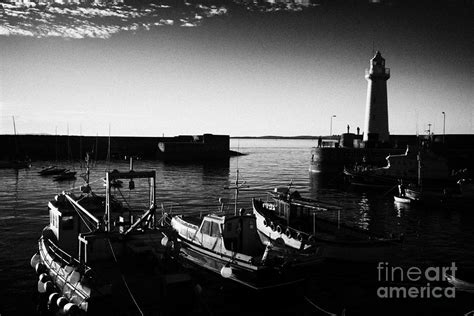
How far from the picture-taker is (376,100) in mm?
90062

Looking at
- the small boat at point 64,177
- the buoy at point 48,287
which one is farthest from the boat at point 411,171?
the buoy at point 48,287

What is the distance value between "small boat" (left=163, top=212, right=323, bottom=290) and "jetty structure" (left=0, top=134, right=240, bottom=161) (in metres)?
108

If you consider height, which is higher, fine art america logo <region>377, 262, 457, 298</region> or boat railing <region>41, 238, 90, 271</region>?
boat railing <region>41, 238, 90, 271</region>

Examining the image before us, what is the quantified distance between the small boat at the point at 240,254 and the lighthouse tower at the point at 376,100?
74.9 m

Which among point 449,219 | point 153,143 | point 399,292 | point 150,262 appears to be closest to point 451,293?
point 399,292

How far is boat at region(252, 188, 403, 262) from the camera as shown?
83.3 ft

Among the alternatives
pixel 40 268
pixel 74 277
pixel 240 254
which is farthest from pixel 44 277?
pixel 240 254

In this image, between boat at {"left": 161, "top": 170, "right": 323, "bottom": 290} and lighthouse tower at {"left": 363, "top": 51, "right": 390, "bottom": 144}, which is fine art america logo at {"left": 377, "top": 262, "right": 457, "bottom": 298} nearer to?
boat at {"left": 161, "top": 170, "right": 323, "bottom": 290}

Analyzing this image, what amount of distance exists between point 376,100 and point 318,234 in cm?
7005

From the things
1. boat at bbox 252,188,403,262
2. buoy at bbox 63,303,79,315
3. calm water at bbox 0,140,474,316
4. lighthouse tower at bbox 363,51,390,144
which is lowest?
calm water at bbox 0,140,474,316

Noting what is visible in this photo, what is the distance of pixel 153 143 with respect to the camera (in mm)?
153375

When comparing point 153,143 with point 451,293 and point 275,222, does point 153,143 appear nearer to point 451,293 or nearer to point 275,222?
point 275,222

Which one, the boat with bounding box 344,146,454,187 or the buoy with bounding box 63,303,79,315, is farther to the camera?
the boat with bounding box 344,146,454,187

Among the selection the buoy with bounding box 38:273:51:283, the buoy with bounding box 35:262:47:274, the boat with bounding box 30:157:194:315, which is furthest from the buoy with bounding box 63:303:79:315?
the buoy with bounding box 35:262:47:274
